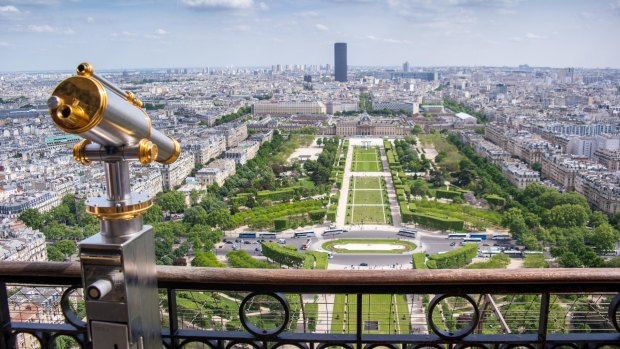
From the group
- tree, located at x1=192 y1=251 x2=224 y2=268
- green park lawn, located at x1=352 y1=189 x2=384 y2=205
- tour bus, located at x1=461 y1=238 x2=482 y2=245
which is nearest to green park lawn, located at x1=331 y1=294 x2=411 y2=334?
tree, located at x1=192 y1=251 x2=224 y2=268

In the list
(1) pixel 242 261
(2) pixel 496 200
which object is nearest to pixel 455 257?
(1) pixel 242 261

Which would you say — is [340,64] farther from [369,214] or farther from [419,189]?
[369,214]

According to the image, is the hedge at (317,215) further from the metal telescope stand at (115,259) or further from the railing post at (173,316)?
the metal telescope stand at (115,259)

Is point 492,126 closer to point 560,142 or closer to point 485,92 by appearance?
point 560,142

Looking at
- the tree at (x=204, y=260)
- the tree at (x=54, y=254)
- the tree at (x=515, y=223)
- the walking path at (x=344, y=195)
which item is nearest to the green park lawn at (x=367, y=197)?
the walking path at (x=344, y=195)

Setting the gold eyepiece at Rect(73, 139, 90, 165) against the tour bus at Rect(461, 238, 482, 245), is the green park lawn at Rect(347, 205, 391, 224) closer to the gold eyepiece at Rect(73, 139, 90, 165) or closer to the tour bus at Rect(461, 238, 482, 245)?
the tour bus at Rect(461, 238, 482, 245)

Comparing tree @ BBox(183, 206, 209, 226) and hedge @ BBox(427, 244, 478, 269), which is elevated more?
tree @ BBox(183, 206, 209, 226)

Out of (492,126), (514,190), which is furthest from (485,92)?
(514,190)
